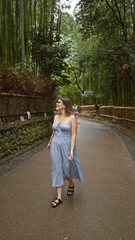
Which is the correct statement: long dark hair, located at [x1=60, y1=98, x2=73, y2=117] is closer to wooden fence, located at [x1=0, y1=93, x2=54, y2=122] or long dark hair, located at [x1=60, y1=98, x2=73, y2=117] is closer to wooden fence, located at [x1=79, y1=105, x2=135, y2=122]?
wooden fence, located at [x1=0, y1=93, x2=54, y2=122]

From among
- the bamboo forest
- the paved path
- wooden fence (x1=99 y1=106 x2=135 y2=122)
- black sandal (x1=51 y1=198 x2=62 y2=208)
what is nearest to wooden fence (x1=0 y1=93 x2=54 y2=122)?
the bamboo forest

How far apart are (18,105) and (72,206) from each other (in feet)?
19.6

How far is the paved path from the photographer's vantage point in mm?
2918

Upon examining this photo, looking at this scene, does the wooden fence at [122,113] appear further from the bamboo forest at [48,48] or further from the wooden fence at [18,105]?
the wooden fence at [18,105]

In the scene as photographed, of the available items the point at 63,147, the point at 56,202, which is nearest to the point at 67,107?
the point at 63,147

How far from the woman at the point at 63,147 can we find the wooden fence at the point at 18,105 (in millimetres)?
3955

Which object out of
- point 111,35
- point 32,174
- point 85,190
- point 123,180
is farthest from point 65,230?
point 111,35

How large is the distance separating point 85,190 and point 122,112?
11.7 metres

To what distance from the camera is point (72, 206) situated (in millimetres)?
3715

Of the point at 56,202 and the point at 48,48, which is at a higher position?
the point at 48,48

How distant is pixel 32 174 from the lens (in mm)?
5434

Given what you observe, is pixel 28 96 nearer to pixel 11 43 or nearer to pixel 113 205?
pixel 11 43

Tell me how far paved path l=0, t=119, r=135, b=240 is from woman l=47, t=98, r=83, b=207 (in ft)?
1.19

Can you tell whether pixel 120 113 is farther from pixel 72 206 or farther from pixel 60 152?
pixel 72 206
